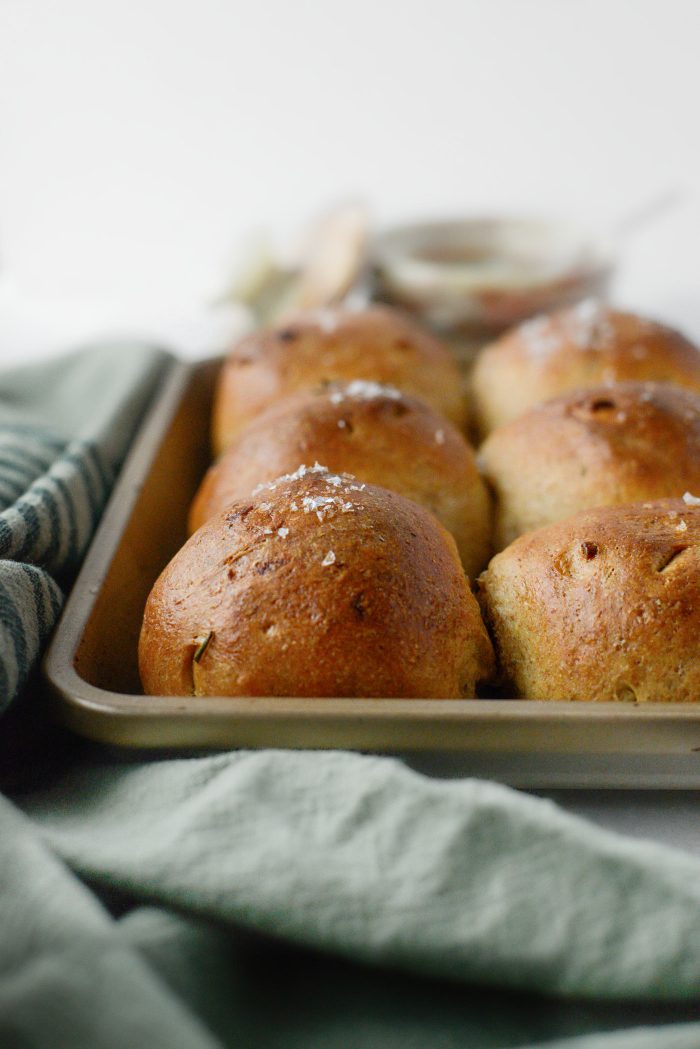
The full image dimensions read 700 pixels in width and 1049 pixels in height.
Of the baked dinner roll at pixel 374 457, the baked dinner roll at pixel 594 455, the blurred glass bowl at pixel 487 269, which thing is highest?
the baked dinner roll at pixel 374 457

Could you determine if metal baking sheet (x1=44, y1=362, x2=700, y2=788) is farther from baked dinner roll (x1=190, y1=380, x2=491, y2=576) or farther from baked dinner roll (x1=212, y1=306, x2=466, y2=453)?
baked dinner roll (x1=212, y1=306, x2=466, y2=453)

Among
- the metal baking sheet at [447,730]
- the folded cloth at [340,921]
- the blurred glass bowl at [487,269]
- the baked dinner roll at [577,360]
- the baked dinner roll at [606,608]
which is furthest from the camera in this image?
the blurred glass bowl at [487,269]

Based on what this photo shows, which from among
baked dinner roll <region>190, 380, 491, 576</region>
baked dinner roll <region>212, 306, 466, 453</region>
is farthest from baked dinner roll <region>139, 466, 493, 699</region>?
baked dinner roll <region>212, 306, 466, 453</region>

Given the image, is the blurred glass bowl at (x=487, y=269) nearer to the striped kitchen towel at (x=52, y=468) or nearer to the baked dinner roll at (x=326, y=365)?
the baked dinner roll at (x=326, y=365)

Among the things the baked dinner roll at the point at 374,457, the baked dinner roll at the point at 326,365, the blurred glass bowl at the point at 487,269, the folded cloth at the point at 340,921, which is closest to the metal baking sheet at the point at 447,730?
the folded cloth at the point at 340,921

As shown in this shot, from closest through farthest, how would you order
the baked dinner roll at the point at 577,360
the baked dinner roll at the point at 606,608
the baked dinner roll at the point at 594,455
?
the baked dinner roll at the point at 606,608 < the baked dinner roll at the point at 594,455 < the baked dinner roll at the point at 577,360

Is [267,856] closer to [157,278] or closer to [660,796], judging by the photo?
[660,796]

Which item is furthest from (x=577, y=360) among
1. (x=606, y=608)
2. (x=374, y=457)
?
(x=606, y=608)
